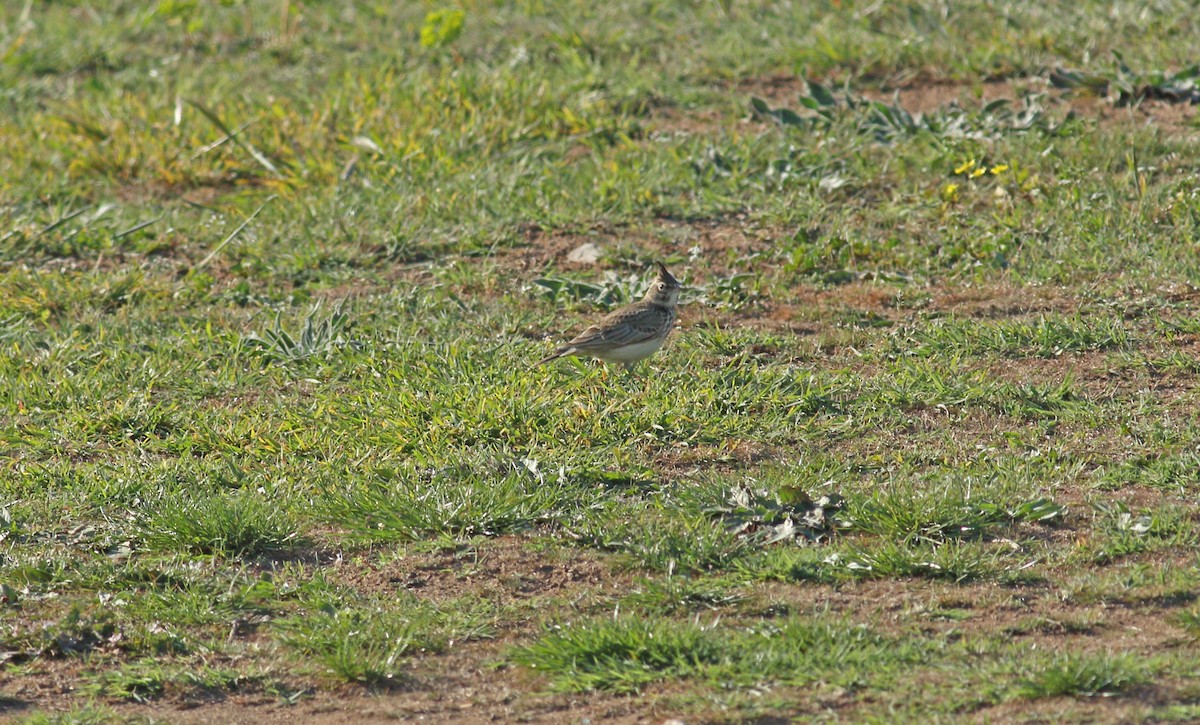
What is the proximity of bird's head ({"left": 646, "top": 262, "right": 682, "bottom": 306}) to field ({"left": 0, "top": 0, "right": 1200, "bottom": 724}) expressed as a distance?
0.29 meters

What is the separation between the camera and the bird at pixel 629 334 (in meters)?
7.36

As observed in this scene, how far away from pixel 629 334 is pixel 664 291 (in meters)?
0.42

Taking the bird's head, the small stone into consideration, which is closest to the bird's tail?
the bird's head

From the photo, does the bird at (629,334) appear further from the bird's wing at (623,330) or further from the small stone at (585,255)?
the small stone at (585,255)

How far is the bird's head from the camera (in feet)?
25.2

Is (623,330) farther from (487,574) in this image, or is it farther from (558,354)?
(487,574)

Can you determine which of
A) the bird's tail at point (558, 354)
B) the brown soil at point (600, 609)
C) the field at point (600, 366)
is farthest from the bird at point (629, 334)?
the brown soil at point (600, 609)

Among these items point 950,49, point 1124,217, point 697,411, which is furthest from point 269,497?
point 950,49

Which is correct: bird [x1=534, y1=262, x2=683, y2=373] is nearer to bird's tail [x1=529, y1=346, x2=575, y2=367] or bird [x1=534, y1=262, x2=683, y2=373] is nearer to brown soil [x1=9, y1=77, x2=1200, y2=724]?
bird's tail [x1=529, y1=346, x2=575, y2=367]

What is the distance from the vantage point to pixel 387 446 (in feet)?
22.8

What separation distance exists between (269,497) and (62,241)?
3.84 m

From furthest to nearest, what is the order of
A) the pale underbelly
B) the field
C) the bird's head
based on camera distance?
the bird's head → the pale underbelly → the field

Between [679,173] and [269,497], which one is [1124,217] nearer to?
[679,173]

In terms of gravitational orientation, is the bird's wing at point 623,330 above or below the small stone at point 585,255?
above
